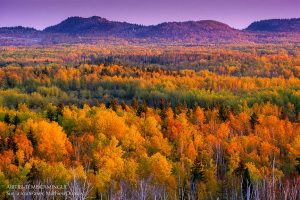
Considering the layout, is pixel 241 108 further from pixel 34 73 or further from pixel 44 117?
pixel 34 73

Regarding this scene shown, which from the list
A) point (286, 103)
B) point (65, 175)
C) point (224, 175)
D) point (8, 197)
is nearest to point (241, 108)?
point (286, 103)

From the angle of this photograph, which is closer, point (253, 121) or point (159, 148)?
point (159, 148)

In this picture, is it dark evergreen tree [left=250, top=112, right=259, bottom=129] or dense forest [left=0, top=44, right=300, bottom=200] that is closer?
dense forest [left=0, top=44, right=300, bottom=200]

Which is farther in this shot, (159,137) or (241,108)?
(241,108)

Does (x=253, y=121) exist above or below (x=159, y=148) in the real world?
above

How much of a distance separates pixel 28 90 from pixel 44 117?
205 ft

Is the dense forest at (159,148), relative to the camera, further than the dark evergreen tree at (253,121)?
No

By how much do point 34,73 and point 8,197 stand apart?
119 m

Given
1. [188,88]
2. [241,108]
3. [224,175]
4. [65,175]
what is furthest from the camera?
[188,88]

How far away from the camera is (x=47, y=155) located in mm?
67500

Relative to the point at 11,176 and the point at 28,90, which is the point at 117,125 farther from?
the point at 28,90

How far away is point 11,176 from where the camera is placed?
55500 millimetres

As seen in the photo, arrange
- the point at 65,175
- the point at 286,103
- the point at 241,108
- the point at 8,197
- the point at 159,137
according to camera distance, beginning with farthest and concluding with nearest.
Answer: the point at 286,103
the point at 241,108
the point at 159,137
the point at 65,175
the point at 8,197

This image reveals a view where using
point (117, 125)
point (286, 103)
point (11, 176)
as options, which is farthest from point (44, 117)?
point (286, 103)
